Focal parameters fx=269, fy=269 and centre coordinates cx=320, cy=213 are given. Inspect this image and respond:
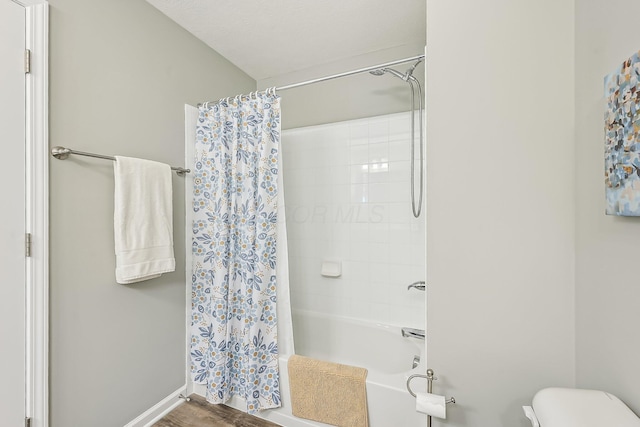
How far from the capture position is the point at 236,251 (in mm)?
1803

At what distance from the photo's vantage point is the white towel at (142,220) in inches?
57.3

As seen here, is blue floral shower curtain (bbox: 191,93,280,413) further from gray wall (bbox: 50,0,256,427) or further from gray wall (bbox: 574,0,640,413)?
gray wall (bbox: 574,0,640,413)

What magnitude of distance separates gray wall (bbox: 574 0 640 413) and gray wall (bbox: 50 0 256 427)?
213cm

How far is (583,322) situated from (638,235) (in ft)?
1.33

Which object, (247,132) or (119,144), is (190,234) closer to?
(119,144)

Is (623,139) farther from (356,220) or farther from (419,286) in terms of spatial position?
(356,220)

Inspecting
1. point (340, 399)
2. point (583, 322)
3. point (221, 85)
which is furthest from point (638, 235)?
point (221, 85)

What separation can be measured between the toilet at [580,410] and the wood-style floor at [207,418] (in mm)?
1477

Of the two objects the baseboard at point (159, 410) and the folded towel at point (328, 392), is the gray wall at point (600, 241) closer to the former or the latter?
the folded towel at point (328, 392)

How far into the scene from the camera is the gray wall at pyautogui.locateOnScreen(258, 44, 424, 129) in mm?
2158
